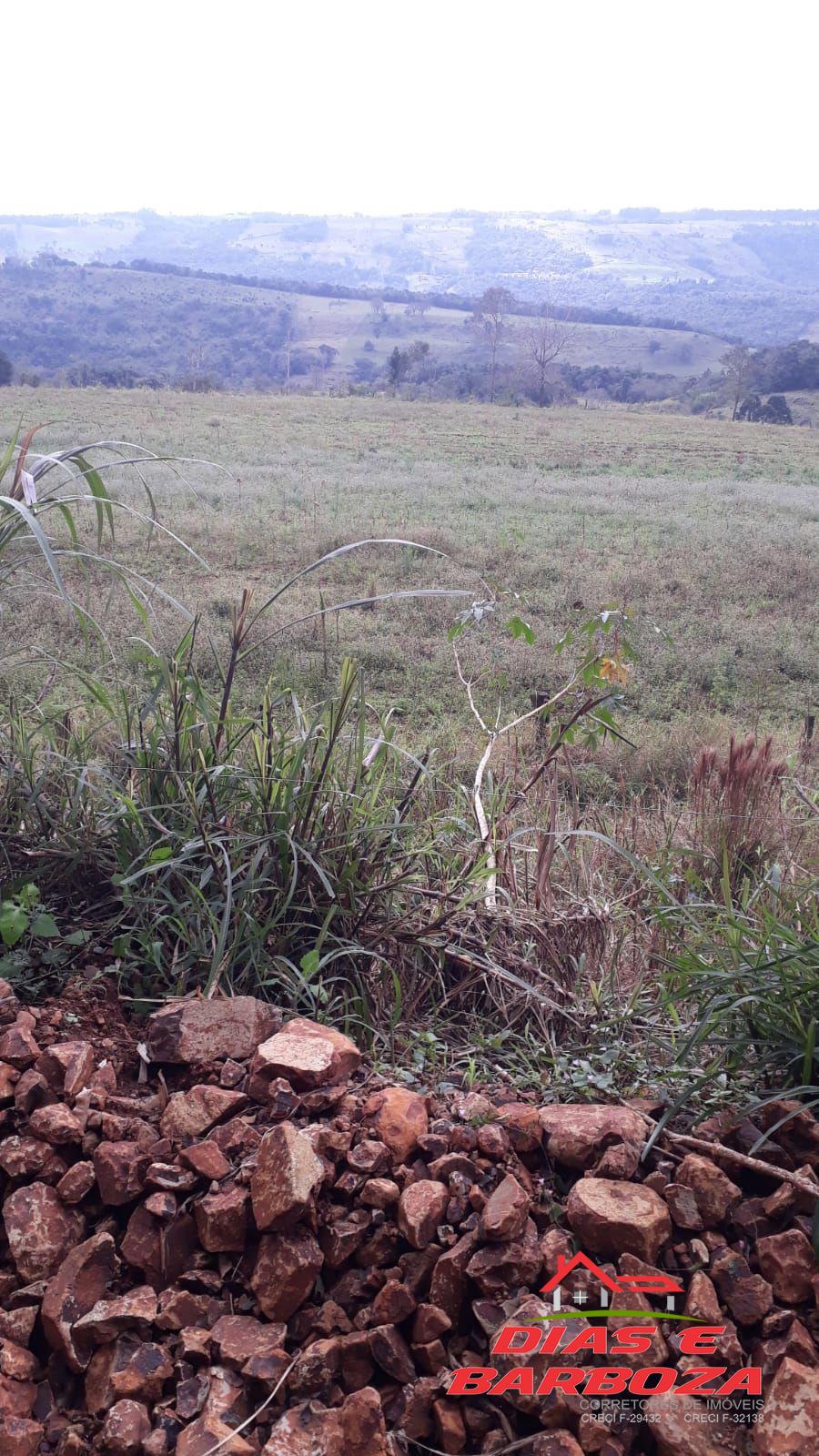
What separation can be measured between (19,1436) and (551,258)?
7119 inches

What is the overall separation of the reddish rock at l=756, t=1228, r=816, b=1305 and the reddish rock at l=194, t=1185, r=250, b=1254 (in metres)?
0.63

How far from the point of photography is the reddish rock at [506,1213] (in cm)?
119

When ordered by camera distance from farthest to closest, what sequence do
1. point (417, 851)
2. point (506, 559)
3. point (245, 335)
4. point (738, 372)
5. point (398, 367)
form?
point (245, 335) → point (398, 367) → point (738, 372) → point (506, 559) → point (417, 851)

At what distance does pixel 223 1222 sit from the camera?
121 cm

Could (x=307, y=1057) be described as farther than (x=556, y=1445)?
Yes

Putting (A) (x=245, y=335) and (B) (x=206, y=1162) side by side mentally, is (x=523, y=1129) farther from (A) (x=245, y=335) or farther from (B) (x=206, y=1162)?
(A) (x=245, y=335)

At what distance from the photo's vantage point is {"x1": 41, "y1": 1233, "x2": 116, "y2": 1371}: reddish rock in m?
1.14

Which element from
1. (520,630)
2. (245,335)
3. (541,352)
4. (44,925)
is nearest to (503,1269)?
(44,925)

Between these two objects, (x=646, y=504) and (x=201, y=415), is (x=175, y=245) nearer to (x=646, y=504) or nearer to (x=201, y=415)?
(x=201, y=415)

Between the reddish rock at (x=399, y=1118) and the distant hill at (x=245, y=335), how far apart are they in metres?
53.6

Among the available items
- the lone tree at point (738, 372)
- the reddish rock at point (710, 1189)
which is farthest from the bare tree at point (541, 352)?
the reddish rock at point (710, 1189)

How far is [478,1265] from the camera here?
1177 mm

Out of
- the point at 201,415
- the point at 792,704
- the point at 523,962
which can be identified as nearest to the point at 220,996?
the point at 523,962

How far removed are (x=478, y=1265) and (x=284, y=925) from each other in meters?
0.80
